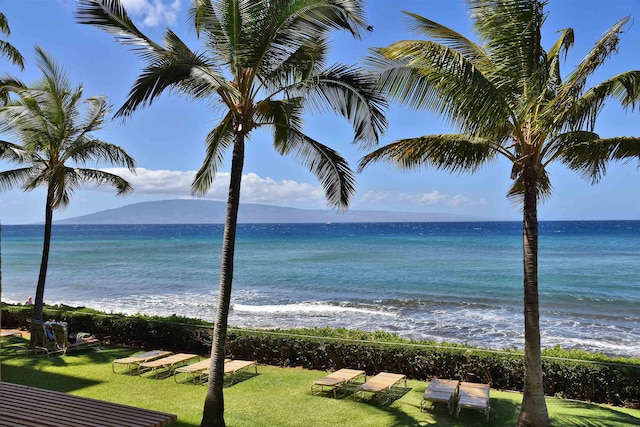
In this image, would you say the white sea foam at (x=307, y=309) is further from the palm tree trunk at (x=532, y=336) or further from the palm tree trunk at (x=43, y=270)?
the palm tree trunk at (x=532, y=336)

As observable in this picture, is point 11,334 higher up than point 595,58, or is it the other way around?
point 595,58

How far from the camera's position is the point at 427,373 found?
10.4 meters

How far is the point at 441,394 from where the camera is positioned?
842cm

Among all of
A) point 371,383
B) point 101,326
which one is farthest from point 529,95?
point 101,326

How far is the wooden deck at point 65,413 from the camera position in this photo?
5.60 meters

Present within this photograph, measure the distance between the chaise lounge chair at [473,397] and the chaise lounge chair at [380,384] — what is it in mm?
1263

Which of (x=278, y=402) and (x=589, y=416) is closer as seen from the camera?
(x=589, y=416)

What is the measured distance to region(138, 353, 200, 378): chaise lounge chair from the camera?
10.5 metres

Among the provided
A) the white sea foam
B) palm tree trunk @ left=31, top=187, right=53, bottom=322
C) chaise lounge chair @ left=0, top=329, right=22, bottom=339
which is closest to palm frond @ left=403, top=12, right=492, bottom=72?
palm tree trunk @ left=31, top=187, right=53, bottom=322

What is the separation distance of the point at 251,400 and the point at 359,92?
587 centimetres

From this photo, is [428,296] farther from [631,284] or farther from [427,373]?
[427,373]

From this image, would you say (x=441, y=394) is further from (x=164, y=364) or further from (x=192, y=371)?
(x=164, y=364)

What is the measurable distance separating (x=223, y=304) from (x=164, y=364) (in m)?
4.40

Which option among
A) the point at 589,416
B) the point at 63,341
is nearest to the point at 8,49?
the point at 63,341
